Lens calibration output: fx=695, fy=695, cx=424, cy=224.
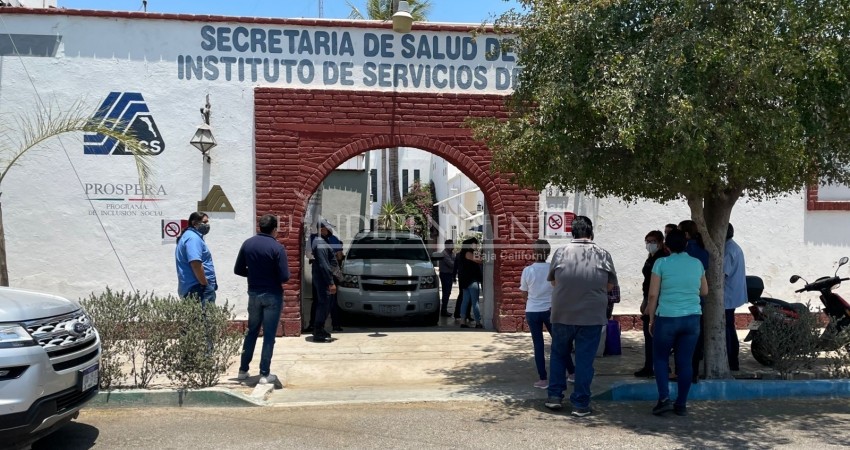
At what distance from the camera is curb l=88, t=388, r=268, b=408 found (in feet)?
21.4

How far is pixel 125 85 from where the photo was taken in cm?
1016

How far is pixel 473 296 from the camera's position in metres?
11.5

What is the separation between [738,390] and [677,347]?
3.97ft

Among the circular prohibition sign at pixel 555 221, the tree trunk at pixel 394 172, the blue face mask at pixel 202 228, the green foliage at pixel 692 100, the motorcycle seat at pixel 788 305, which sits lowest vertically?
the motorcycle seat at pixel 788 305

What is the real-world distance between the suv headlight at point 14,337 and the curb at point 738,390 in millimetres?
5032

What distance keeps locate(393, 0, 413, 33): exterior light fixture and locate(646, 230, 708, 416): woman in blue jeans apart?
5.60m

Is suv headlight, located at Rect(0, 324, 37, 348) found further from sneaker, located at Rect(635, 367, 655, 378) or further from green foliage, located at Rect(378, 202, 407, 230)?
green foliage, located at Rect(378, 202, 407, 230)

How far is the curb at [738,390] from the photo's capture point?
698 cm

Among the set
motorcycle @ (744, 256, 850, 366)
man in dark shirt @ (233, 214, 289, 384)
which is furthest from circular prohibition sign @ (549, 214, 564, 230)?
man in dark shirt @ (233, 214, 289, 384)

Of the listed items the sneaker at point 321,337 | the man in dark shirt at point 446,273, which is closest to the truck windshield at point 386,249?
the man in dark shirt at point 446,273

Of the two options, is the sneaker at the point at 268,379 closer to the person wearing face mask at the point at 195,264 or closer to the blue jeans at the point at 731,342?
the person wearing face mask at the point at 195,264

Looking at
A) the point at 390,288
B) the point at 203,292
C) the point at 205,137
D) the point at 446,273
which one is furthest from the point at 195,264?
the point at 446,273

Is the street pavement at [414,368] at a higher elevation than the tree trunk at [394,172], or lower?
lower

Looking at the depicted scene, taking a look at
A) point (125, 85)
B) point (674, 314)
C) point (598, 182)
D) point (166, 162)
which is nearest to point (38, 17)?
point (125, 85)
